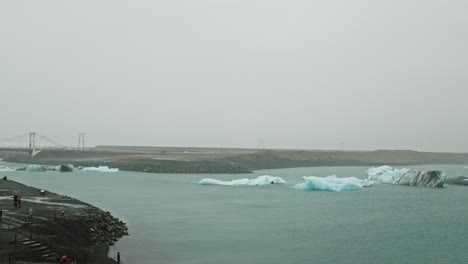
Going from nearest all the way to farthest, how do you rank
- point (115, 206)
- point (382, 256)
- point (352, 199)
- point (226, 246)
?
1. point (382, 256)
2. point (226, 246)
3. point (115, 206)
4. point (352, 199)

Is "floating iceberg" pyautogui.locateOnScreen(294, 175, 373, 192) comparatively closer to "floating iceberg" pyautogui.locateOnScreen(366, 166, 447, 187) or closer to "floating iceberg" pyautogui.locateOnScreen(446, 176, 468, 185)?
"floating iceberg" pyautogui.locateOnScreen(366, 166, 447, 187)

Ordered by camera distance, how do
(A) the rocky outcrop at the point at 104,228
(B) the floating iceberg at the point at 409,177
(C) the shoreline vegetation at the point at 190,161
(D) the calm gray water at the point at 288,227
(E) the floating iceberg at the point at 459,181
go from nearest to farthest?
(D) the calm gray water at the point at 288,227, (A) the rocky outcrop at the point at 104,228, (B) the floating iceberg at the point at 409,177, (E) the floating iceberg at the point at 459,181, (C) the shoreline vegetation at the point at 190,161

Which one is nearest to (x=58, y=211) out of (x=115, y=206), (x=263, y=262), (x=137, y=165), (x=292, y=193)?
(x=115, y=206)

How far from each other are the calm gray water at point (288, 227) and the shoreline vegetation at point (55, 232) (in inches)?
61.9

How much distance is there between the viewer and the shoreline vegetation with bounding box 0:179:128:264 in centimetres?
2246

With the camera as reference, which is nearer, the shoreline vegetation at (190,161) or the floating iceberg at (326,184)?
the floating iceberg at (326,184)

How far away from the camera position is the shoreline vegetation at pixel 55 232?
73.7 ft

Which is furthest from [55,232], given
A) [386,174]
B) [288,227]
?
[386,174]

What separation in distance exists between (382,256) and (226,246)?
31.0ft

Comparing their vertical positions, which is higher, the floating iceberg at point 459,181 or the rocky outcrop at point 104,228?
the floating iceberg at point 459,181

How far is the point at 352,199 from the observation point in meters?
57.8

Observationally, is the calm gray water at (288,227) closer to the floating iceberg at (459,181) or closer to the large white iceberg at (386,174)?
the large white iceberg at (386,174)

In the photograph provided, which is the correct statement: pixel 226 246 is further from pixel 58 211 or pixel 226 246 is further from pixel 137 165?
pixel 137 165

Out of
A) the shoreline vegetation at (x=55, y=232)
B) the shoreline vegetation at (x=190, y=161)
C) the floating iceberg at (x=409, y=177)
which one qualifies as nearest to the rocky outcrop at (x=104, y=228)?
the shoreline vegetation at (x=55, y=232)
